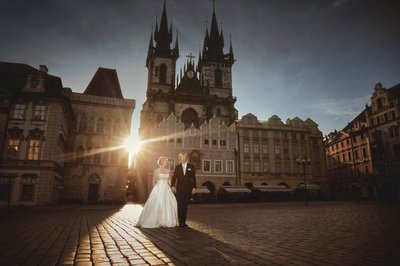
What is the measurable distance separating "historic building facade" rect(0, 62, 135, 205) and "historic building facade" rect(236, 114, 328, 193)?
18.0m

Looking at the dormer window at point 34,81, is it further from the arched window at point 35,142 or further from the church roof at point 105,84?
the church roof at point 105,84

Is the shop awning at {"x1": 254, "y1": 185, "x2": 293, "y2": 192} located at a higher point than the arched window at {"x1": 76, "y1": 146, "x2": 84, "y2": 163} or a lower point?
lower

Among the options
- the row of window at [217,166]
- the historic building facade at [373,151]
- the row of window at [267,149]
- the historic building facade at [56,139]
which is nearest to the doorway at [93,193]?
the historic building facade at [56,139]

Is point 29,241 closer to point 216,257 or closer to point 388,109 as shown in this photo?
point 216,257

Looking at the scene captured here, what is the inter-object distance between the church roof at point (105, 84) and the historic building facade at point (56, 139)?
15cm

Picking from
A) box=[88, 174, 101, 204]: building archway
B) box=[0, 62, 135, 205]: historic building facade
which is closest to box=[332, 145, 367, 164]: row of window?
box=[0, 62, 135, 205]: historic building facade

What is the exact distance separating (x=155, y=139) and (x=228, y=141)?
36.4 ft

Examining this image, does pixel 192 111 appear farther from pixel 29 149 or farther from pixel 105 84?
pixel 29 149

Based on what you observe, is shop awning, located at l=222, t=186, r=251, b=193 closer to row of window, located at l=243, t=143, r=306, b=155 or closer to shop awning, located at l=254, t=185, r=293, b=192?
shop awning, located at l=254, t=185, r=293, b=192

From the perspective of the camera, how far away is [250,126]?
136 feet

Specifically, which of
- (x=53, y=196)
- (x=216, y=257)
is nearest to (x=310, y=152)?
(x=53, y=196)

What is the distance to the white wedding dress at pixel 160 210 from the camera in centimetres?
746

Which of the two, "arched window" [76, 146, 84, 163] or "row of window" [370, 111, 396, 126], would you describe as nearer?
"arched window" [76, 146, 84, 163]

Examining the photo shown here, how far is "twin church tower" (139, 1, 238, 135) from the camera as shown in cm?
5184
